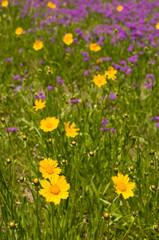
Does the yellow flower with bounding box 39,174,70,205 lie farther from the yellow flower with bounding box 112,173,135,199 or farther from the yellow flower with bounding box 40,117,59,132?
the yellow flower with bounding box 40,117,59,132

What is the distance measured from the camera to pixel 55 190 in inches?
58.4

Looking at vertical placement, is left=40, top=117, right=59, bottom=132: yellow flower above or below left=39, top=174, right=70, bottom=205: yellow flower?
above

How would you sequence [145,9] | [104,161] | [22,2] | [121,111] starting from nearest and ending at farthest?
1. [104,161]
2. [121,111]
3. [145,9]
4. [22,2]

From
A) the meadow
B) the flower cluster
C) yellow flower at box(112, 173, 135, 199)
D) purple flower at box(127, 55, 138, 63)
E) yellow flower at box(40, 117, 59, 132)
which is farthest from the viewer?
purple flower at box(127, 55, 138, 63)

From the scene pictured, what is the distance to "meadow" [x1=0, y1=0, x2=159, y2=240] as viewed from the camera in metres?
1.86

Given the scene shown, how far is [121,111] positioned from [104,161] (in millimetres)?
1107

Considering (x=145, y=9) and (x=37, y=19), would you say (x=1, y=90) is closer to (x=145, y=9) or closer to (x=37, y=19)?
(x=37, y=19)

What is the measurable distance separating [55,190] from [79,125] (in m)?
1.29

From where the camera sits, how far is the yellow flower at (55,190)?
146 cm

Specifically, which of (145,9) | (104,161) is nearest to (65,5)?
(145,9)

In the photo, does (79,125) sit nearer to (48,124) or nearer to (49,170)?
(48,124)

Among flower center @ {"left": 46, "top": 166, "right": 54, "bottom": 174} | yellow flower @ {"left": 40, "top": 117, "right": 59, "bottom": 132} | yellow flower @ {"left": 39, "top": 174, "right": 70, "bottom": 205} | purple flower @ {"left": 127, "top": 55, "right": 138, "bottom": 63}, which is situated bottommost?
yellow flower @ {"left": 39, "top": 174, "right": 70, "bottom": 205}

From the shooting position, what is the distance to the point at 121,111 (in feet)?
11.0

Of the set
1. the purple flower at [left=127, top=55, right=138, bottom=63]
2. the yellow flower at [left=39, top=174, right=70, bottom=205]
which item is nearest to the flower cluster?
the yellow flower at [left=39, top=174, right=70, bottom=205]
